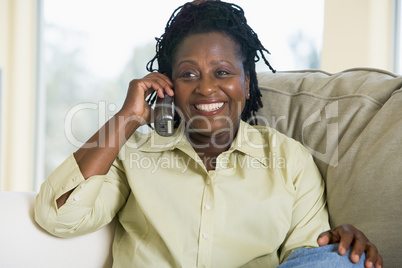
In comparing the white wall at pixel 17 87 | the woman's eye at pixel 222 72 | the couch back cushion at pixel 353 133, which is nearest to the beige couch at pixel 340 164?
the couch back cushion at pixel 353 133

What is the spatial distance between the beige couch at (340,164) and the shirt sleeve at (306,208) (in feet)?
0.10

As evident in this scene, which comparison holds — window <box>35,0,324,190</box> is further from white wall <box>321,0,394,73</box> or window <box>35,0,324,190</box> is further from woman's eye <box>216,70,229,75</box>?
woman's eye <box>216,70,229,75</box>

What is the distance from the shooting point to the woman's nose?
143 centimetres

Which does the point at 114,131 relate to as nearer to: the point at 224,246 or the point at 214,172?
the point at 214,172

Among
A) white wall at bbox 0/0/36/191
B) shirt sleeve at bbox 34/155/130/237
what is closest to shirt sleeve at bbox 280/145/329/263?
shirt sleeve at bbox 34/155/130/237

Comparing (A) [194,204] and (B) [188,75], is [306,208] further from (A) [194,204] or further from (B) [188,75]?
(B) [188,75]

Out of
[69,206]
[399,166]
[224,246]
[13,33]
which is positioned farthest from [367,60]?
[13,33]

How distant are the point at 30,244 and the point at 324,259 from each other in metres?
0.76

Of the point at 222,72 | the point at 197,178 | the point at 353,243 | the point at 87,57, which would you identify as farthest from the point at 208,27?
the point at 87,57

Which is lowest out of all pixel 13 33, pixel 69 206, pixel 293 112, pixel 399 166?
pixel 69 206

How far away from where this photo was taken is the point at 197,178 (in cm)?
141

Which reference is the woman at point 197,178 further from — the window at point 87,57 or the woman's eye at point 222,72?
the window at point 87,57

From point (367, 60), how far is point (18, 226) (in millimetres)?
2188

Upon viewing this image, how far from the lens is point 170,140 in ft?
4.89
